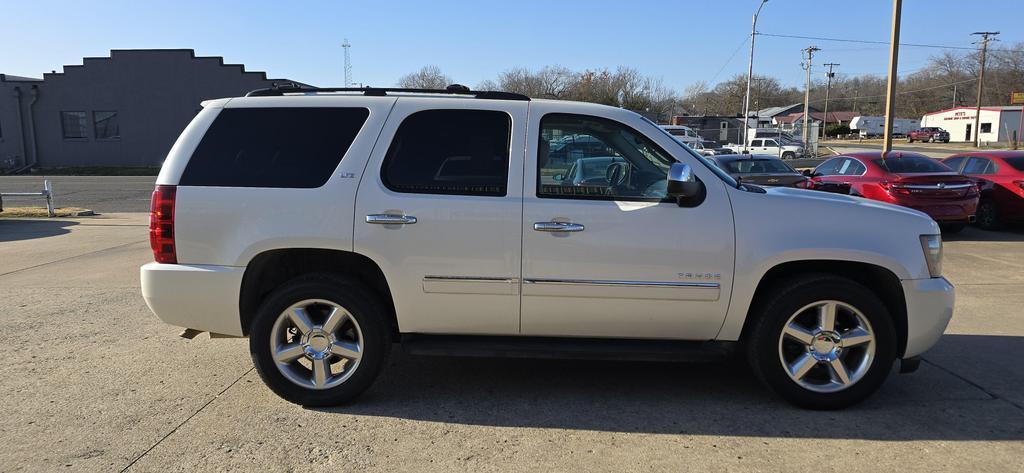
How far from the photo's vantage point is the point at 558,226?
3.77 m

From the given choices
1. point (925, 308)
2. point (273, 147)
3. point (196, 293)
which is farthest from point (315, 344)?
point (925, 308)

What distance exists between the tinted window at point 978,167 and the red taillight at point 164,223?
1346cm

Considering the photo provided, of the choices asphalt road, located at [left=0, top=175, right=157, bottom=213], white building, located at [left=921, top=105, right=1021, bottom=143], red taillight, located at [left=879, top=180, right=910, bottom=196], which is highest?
white building, located at [left=921, top=105, right=1021, bottom=143]

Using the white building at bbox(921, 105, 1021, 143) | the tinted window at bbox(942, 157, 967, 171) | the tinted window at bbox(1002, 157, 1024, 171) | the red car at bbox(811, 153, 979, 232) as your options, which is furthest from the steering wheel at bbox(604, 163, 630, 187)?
the white building at bbox(921, 105, 1021, 143)

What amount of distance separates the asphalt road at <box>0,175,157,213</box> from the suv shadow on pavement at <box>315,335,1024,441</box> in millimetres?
15388

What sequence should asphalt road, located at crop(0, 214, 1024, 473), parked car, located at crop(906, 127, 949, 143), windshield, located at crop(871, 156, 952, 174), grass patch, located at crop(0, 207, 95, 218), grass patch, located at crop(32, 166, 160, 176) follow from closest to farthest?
asphalt road, located at crop(0, 214, 1024, 473) → windshield, located at crop(871, 156, 952, 174) → grass patch, located at crop(0, 207, 95, 218) → grass patch, located at crop(32, 166, 160, 176) → parked car, located at crop(906, 127, 949, 143)

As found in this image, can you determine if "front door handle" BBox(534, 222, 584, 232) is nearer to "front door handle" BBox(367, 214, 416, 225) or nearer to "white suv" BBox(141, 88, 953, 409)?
"white suv" BBox(141, 88, 953, 409)

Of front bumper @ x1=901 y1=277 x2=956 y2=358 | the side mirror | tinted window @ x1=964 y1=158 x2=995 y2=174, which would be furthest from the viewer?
tinted window @ x1=964 y1=158 x2=995 y2=174

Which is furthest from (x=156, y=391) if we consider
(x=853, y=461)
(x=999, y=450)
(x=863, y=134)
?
(x=863, y=134)

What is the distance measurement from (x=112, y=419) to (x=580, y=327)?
2.79m

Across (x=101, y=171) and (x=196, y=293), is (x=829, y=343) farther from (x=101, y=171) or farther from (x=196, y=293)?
(x=101, y=171)

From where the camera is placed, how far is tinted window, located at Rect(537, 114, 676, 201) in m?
3.87

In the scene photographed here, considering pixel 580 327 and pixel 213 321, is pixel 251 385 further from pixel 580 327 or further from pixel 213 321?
pixel 580 327

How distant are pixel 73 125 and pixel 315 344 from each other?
132ft
